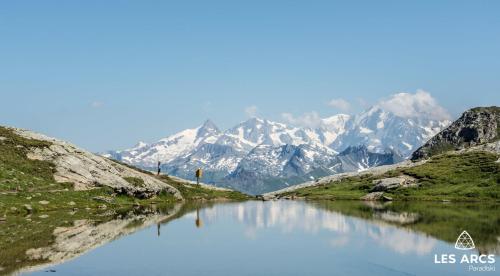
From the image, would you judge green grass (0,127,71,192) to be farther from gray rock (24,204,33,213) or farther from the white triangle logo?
the white triangle logo

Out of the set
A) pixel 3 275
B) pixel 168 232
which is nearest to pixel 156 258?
pixel 3 275

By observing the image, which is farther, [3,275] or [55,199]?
[55,199]

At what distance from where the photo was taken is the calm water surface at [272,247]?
5716cm

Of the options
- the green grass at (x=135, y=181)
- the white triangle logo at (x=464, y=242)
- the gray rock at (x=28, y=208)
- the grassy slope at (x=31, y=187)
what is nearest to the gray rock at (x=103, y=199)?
the grassy slope at (x=31, y=187)

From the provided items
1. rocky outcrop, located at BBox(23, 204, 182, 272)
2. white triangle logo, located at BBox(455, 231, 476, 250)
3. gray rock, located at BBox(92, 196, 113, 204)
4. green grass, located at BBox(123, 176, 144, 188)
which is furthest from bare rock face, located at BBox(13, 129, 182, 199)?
white triangle logo, located at BBox(455, 231, 476, 250)

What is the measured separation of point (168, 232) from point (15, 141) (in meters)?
76.8

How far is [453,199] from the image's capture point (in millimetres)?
192625

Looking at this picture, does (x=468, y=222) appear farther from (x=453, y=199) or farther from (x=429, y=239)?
(x=453, y=199)

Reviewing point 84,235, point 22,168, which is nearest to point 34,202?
point 22,168

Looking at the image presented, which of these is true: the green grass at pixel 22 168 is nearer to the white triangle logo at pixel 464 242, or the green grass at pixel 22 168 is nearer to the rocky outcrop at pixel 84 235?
the rocky outcrop at pixel 84 235

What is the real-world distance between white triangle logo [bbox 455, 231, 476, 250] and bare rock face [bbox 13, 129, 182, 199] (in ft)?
290

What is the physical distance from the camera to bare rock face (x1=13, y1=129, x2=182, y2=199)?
13825cm

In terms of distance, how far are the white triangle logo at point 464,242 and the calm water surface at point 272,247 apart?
932 millimetres

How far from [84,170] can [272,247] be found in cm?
8319
